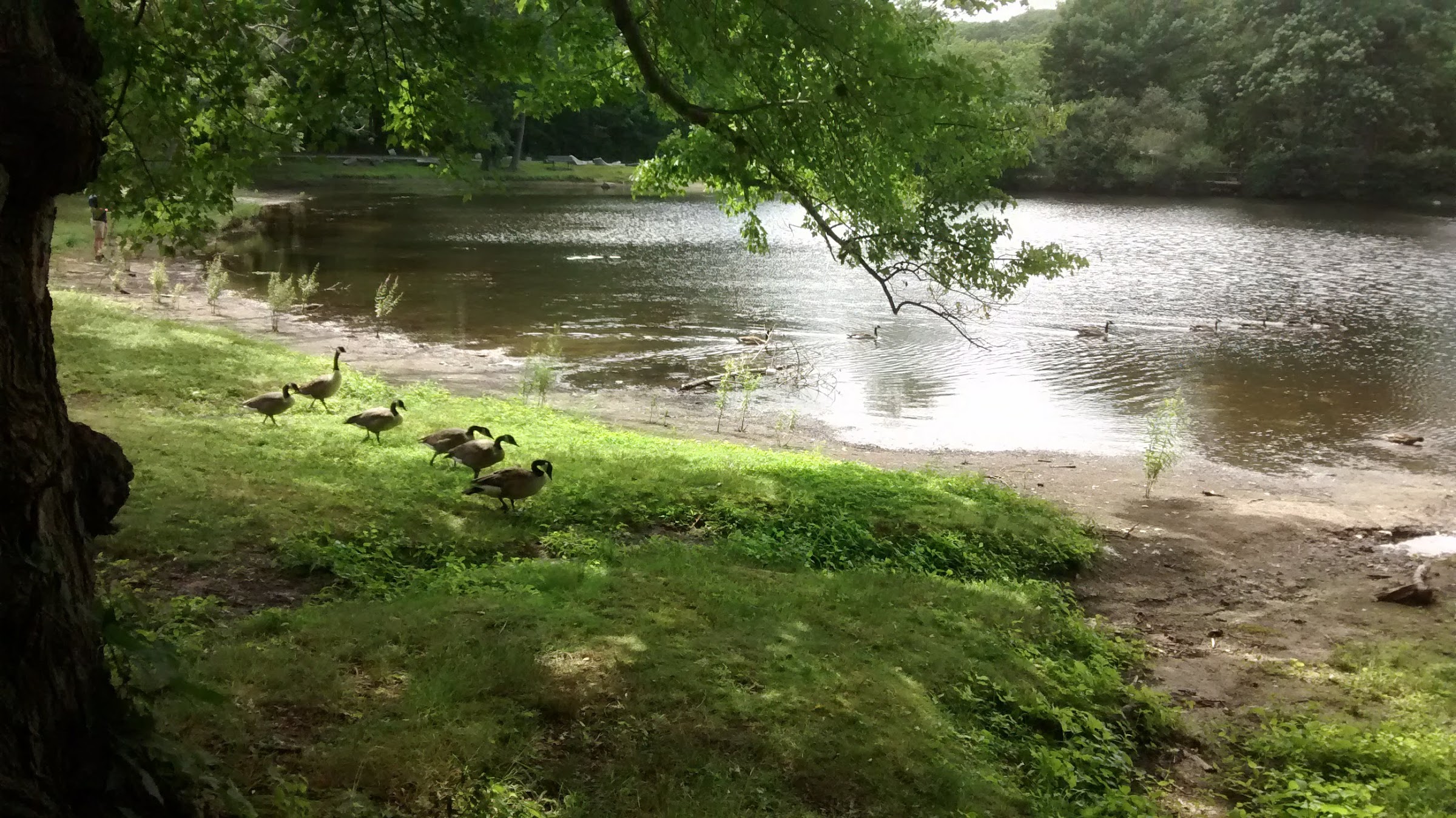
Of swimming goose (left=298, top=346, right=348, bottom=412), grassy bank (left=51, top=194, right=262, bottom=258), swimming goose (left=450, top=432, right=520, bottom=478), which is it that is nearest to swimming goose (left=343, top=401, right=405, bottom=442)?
swimming goose (left=298, top=346, right=348, bottom=412)

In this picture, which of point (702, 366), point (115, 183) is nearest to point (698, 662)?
point (115, 183)

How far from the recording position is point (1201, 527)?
11750 millimetres

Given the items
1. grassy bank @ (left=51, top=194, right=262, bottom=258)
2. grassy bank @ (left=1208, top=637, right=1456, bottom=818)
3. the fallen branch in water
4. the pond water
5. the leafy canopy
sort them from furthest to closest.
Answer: grassy bank @ (left=51, top=194, right=262, bottom=258), the fallen branch in water, the pond water, the leafy canopy, grassy bank @ (left=1208, top=637, right=1456, bottom=818)

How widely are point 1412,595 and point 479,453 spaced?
27.8 ft

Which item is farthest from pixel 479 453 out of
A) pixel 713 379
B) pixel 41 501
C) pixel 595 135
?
pixel 595 135

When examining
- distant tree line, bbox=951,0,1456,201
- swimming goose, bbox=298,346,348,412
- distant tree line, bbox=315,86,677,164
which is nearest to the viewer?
swimming goose, bbox=298,346,348,412

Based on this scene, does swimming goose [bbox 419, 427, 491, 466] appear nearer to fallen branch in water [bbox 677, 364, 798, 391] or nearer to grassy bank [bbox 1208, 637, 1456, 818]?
grassy bank [bbox 1208, 637, 1456, 818]

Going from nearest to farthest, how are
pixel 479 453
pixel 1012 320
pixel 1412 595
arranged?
1. pixel 479 453
2. pixel 1412 595
3. pixel 1012 320

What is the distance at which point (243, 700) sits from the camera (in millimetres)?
4418

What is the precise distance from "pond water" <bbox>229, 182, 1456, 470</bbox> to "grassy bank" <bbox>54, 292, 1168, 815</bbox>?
8124 millimetres

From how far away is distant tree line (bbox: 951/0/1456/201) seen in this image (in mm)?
56250

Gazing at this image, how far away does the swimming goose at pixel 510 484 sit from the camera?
796 centimetres

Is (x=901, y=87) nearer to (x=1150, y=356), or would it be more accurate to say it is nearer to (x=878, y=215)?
(x=878, y=215)

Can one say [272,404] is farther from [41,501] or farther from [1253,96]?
[1253,96]
